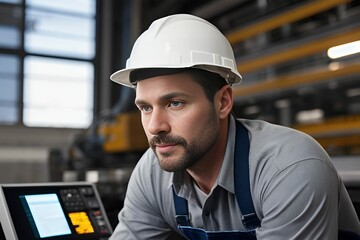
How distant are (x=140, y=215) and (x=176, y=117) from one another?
1.15 ft

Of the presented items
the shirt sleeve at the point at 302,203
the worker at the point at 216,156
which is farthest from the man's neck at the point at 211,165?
the shirt sleeve at the point at 302,203

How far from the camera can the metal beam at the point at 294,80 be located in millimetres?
2365

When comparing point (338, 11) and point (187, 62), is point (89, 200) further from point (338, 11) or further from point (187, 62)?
point (338, 11)

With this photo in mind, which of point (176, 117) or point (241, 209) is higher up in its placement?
point (176, 117)

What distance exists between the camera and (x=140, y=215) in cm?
123

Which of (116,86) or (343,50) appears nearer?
(343,50)

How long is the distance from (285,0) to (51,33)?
2988mm

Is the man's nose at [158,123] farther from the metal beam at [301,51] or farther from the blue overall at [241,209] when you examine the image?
the metal beam at [301,51]

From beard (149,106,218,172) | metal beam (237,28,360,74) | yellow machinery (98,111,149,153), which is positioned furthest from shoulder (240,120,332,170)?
yellow machinery (98,111,149,153)

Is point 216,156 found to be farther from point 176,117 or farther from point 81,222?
point 81,222

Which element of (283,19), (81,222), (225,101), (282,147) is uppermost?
(283,19)

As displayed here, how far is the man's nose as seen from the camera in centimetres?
99

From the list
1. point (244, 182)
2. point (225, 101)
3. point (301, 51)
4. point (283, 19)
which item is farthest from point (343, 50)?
point (244, 182)

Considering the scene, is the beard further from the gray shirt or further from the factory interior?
the factory interior
